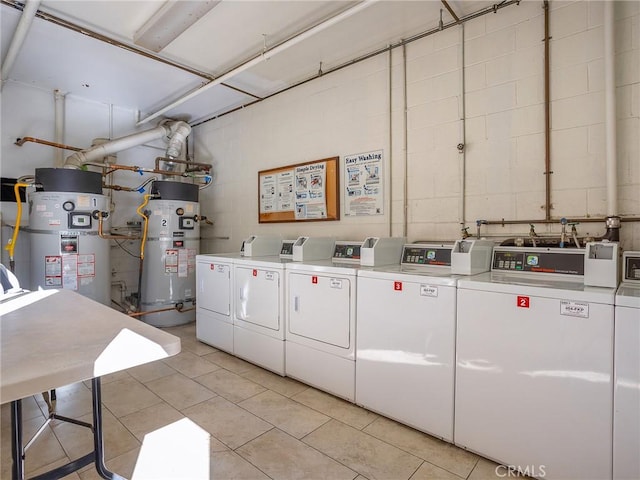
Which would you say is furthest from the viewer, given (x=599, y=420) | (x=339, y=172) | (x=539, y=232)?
(x=339, y=172)

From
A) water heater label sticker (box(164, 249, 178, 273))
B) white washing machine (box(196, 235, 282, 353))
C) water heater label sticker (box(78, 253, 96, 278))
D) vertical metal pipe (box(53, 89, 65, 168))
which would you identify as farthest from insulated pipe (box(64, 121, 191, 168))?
white washing machine (box(196, 235, 282, 353))

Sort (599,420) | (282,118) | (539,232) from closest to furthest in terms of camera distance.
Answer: (599,420) < (539,232) < (282,118)

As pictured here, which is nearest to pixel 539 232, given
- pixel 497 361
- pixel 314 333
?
pixel 497 361

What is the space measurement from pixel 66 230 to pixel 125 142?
1336 millimetres

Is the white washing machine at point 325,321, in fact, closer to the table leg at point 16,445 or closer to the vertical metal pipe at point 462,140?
the vertical metal pipe at point 462,140

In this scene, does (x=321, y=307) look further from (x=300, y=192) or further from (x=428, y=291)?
(x=300, y=192)

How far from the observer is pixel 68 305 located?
1683 millimetres

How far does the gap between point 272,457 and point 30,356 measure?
1.34 metres

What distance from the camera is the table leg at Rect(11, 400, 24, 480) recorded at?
117 cm

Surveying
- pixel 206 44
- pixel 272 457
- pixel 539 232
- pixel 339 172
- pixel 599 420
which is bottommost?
pixel 272 457

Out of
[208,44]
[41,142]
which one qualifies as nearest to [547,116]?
[208,44]

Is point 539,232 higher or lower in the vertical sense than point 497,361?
higher

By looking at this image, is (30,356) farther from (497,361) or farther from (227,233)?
(227,233)

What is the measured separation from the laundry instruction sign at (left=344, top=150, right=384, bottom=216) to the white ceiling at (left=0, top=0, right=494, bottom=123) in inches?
39.5
